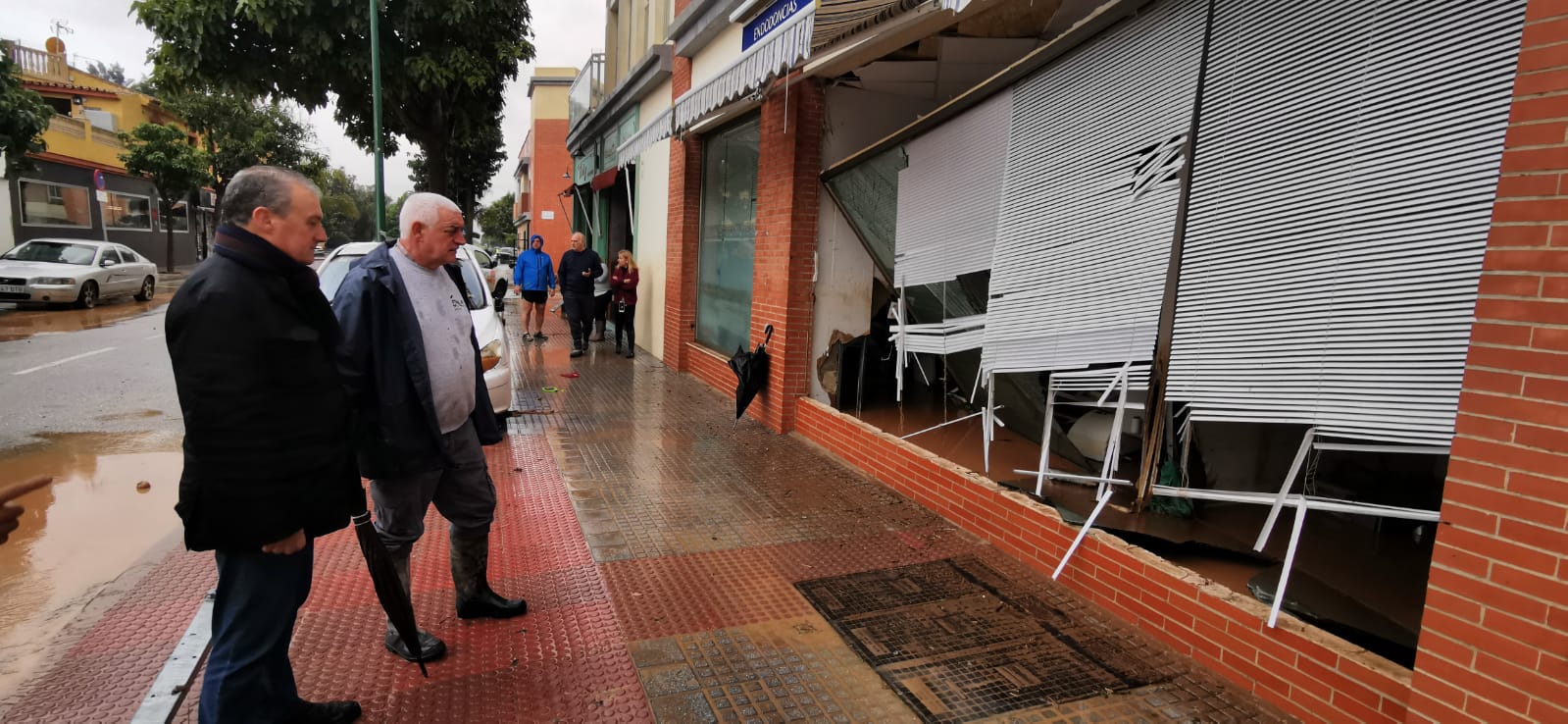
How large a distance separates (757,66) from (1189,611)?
4.48 metres

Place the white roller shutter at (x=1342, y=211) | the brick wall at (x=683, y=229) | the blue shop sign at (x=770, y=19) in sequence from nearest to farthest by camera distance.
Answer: the white roller shutter at (x=1342, y=211)
the blue shop sign at (x=770, y=19)
the brick wall at (x=683, y=229)

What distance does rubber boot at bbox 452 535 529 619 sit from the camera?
3.42 m

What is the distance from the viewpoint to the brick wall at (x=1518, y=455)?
2.01 m

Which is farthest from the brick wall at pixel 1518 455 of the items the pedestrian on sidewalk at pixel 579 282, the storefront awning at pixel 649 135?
the pedestrian on sidewalk at pixel 579 282

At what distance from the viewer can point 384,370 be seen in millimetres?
2932

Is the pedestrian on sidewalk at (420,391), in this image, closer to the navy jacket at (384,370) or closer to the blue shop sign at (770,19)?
the navy jacket at (384,370)

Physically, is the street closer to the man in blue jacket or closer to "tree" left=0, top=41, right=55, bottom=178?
the man in blue jacket

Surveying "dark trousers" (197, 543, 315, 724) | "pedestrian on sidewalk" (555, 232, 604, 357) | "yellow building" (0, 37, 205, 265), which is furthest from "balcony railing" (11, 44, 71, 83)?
"dark trousers" (197, 543, 315, 724)

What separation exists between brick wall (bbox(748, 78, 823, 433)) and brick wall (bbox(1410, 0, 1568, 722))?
189 inches

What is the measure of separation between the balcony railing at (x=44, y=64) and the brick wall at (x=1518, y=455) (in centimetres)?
4654

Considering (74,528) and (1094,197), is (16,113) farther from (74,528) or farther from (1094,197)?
(1094,197)

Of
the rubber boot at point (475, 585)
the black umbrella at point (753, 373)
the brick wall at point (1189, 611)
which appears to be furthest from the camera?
the black umbrella at point (753, 373)

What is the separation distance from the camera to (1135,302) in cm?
360

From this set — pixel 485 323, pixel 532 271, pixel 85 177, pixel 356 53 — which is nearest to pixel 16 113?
pixel 356 53
